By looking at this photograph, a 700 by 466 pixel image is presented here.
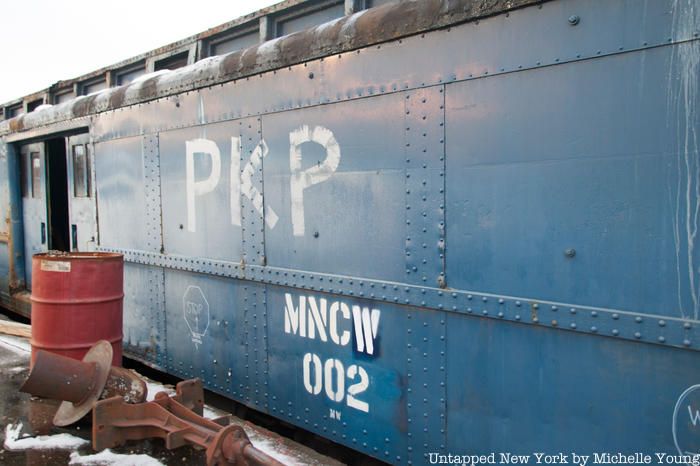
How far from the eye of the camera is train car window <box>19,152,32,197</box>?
7.40 m

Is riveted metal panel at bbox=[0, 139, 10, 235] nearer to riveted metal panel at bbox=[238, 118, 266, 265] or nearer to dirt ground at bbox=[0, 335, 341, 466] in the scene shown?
dirt ground at bbox=[0, 335, 341, 466]

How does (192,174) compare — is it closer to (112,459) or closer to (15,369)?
(112,459)

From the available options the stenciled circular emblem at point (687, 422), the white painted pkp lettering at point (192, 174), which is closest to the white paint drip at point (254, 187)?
the white painted pkp lettering at point (192, 174)

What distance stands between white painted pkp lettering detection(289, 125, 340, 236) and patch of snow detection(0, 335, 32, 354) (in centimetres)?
378

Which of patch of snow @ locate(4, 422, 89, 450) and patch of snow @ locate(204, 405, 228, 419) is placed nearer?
patch of snow @ locate(4, 422, 89, 450)

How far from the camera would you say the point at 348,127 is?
309 cm

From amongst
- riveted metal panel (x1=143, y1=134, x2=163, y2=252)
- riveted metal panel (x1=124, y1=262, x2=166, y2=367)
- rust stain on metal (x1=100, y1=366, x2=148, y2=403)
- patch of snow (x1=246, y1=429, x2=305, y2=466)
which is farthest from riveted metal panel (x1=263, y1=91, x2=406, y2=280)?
riveted metal panel (x1=124, y1=262, x2=166, y2=367)

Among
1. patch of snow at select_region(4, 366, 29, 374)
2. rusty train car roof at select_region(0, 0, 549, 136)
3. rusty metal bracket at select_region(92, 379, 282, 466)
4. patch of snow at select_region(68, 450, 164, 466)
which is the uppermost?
rusty train car roof at select_region(0, 0, 549, 136)

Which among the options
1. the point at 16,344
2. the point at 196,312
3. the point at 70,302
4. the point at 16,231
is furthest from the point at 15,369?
the point at 16,231

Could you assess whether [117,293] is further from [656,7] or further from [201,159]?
[656,7]

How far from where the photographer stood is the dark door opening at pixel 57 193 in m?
7.00

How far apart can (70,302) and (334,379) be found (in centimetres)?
218

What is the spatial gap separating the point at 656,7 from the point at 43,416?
4426mm

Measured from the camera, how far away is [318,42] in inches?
128
